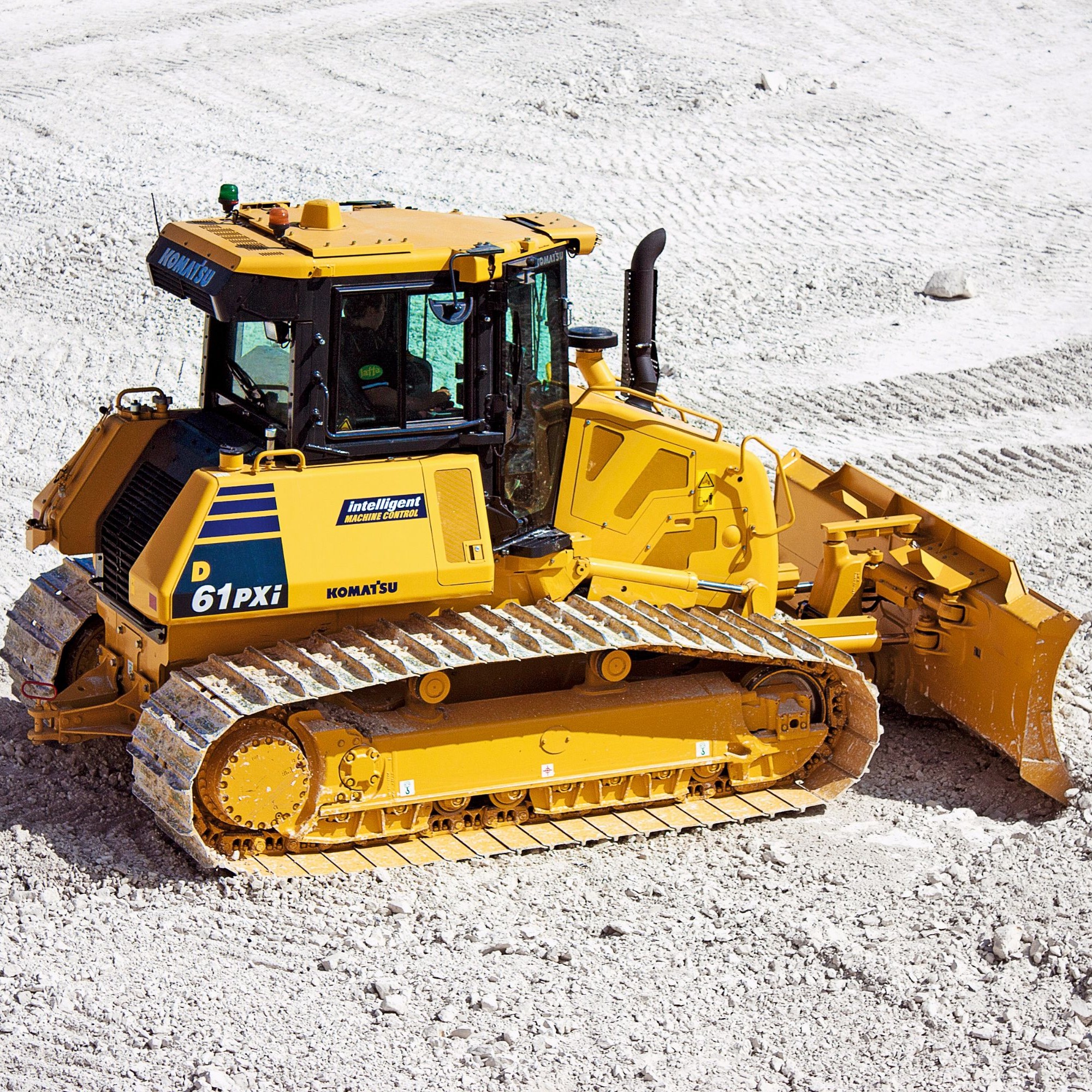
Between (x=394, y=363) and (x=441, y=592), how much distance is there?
0.98 metres

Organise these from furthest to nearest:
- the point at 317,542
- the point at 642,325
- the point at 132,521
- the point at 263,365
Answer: the point at 642,325, the point at 132,521, the point at 263,365, the point at 317,542

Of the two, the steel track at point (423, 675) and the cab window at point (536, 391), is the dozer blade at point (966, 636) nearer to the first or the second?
the steel track at point (423, 675)

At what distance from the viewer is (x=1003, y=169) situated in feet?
62.8

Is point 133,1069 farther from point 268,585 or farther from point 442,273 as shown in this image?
point 442,273

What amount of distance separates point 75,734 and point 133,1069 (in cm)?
204

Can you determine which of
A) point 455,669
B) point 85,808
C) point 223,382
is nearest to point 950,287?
point 455,669

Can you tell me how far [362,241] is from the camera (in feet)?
21.8

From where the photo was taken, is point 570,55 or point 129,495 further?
point 570,55

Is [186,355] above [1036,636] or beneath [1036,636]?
beneath

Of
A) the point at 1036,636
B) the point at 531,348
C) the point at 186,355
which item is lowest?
the point at 186,355

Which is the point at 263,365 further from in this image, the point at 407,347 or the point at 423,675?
the point at 423,675

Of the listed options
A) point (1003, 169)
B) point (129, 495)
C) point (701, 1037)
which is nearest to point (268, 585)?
point (129, 495)

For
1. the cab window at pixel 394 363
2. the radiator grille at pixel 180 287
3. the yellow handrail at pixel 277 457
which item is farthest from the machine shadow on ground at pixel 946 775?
the radiator grille at pixel 180 287

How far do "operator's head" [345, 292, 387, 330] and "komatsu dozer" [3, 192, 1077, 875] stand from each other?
1cm
